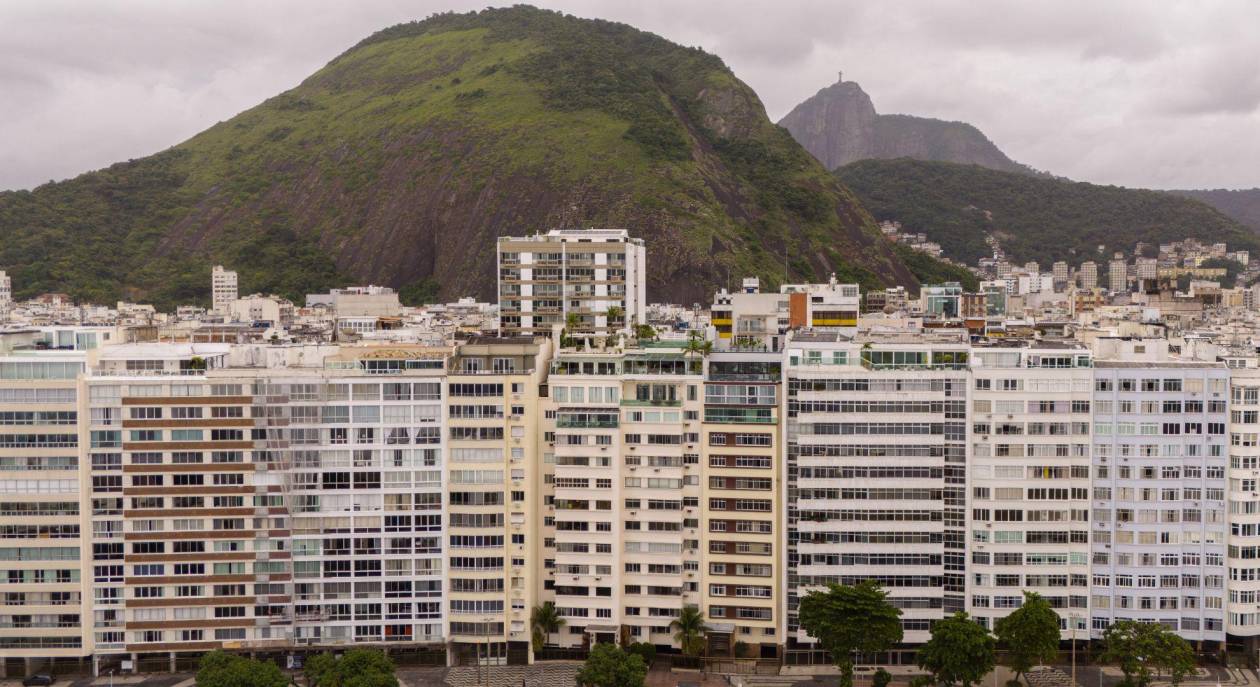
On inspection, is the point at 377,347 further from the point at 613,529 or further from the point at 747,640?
the point at 747,640

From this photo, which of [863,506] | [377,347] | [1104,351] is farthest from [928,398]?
[377,347]

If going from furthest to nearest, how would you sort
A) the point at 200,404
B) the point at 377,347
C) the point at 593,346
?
the point at 593,346 < the point at 377,347 < the point at 200,404

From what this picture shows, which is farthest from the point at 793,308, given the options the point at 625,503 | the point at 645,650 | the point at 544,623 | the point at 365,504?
the point at 365,504

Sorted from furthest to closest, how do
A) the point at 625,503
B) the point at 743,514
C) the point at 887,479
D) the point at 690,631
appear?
the point at 743,514
the point at 625,503
the point at 690,631
the point at 887,479

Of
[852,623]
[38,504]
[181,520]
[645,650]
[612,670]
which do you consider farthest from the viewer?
[645,650]

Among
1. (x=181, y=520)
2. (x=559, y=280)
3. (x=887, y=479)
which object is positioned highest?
(x=559, y=280)

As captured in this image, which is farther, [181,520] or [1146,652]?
[181,520]

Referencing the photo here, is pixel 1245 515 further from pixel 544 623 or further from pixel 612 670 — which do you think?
pixel 544 623
